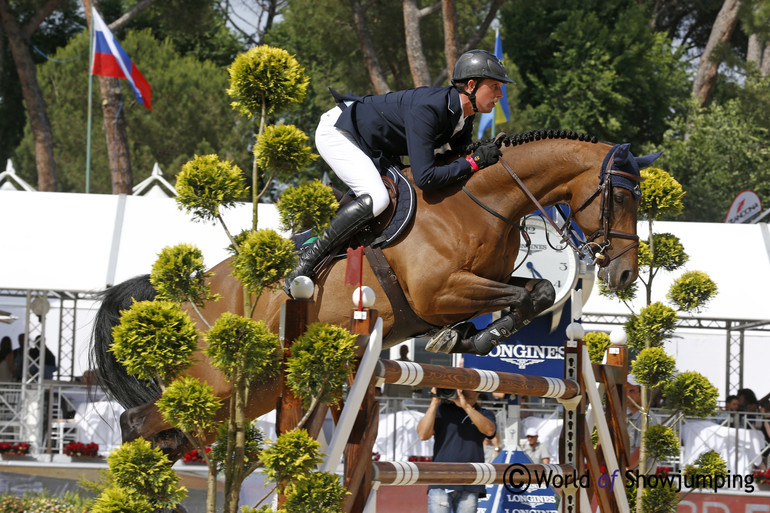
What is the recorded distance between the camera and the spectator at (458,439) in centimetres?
540

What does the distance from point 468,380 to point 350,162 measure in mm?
1169

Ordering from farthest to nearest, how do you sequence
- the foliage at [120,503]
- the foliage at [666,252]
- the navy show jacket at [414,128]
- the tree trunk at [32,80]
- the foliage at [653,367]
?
the tree trunk at [32,80] < the foliage at [666,252] < the foliage at [653,367] < the navy show jacket at [414,128] < the foliage at [120,503]

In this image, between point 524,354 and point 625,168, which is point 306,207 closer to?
point 625,168

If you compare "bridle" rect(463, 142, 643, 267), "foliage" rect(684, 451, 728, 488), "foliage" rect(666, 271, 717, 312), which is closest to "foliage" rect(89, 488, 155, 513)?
"bridle" rect(463, 142, 643, 267)

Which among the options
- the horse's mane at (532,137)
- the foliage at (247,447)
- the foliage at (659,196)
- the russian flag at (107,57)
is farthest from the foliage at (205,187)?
the russian flag at (107,57)

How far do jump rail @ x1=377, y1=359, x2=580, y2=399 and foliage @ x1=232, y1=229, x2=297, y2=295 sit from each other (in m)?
0.55

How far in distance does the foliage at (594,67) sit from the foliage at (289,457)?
58.1ft

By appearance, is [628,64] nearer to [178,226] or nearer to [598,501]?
[178,226]

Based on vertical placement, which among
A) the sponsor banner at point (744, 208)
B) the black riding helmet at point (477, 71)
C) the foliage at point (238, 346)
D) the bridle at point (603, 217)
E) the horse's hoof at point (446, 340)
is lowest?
the foliage at point (238, 346)

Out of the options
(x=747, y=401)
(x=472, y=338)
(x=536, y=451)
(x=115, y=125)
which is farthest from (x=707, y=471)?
(x=115, y=125)

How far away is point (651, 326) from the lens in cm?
548

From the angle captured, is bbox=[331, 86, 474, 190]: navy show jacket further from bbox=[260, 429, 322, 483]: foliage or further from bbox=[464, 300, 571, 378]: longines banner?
bbox=[464, 300, 571, 378]: longines banner

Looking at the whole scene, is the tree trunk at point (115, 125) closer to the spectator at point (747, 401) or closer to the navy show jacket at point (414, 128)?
the spectator at point (747, 401)

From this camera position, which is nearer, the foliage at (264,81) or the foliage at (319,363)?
the foliage at (319,363)
